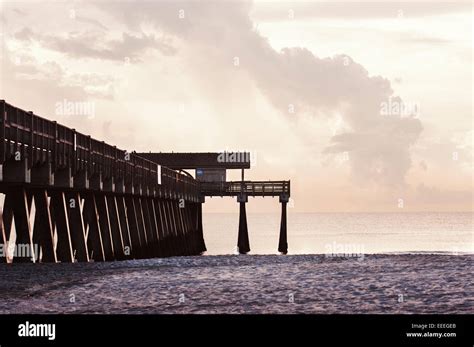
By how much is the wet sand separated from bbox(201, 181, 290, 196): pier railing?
4778cm

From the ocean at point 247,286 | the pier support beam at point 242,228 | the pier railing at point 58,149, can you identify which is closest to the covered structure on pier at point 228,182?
the pier support beam at point 242,228

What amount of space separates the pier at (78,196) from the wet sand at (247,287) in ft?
9.10

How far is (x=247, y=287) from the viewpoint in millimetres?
17766

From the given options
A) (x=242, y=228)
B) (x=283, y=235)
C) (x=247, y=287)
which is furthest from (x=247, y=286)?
(x=242, y=228)

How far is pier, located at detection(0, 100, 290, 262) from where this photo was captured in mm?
25341

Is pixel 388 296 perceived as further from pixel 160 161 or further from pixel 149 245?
pixel 160 161

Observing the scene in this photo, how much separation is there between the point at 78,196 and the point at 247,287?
1547cm

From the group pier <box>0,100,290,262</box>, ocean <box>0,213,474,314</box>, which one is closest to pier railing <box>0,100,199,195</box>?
pier <box>0,100,290,262</box>

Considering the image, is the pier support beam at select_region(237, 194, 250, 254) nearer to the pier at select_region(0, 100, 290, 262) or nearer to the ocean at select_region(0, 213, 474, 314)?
the pier at select_region(0, 100, 290, 262)

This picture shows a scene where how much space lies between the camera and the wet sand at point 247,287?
15.0 metres

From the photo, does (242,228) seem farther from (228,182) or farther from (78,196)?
(78,196)

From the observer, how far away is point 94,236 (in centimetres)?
3428

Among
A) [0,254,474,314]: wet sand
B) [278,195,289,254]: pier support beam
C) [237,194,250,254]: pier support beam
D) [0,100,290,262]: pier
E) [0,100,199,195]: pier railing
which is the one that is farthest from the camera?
[237,194,250,254]: pier support beam
